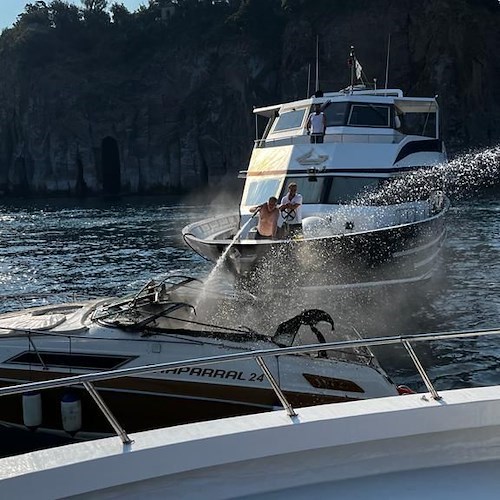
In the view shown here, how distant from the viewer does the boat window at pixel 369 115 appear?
16.1 m

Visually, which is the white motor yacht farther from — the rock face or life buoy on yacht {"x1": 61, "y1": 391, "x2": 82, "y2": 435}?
the rock face

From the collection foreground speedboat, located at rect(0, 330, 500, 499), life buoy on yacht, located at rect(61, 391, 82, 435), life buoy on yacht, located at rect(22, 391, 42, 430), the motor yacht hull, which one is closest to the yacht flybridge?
the motor yacht hull

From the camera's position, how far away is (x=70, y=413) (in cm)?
697

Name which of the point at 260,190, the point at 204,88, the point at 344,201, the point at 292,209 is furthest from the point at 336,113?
the point at 204,88

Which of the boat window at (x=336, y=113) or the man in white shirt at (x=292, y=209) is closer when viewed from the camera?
the man in white shirt at (x=292, y=209)

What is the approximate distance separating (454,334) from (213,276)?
Answer: 754 centimetres

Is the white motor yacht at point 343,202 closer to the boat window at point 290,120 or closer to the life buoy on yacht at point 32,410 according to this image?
the boat window at point 290,120

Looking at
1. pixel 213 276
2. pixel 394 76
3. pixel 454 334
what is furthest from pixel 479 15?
→ pixel 454 334

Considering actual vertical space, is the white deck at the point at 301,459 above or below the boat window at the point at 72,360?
above

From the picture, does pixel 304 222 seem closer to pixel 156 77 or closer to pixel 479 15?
pixel 479 15

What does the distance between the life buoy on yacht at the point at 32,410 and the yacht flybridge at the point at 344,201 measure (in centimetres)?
517

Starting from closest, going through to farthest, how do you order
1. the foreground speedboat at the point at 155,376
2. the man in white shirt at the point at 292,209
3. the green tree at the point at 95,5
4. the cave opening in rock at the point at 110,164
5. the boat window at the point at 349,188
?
the foreground speedboat at the point at 155,376
the man in white shirt at the point at 292,209
the boat window at the point at 349,188
the cave opening in rock at the point at 110,164
the green tree at the point at 95,5

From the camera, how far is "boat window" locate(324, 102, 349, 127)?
16.1 m

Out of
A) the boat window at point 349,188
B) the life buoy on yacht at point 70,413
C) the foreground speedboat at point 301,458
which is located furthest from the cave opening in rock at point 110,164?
the foreground speedboat at point 301,458
